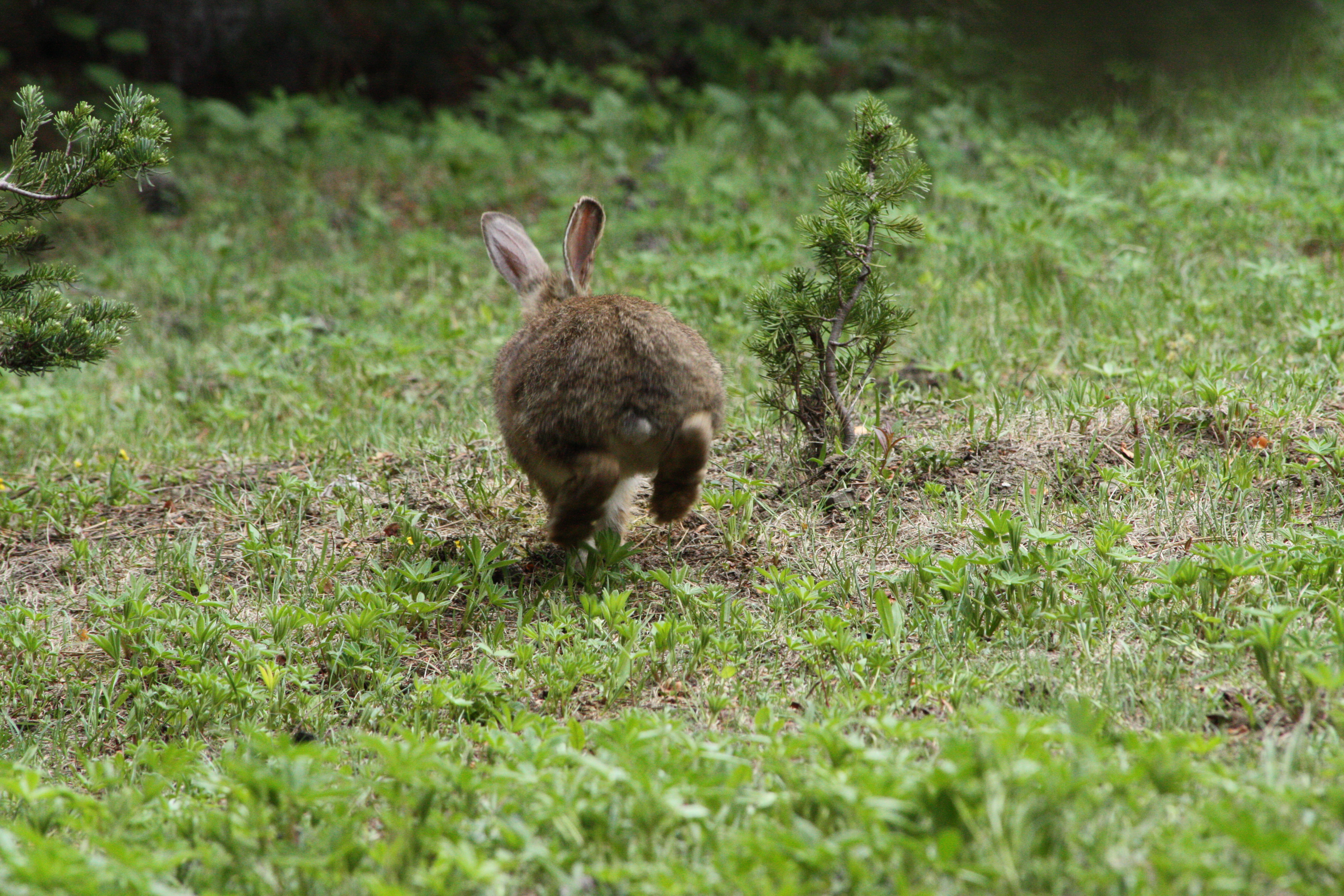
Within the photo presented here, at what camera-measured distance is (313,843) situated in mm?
2703

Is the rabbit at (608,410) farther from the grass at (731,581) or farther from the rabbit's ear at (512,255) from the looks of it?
the rabbit's ear at (512,255)

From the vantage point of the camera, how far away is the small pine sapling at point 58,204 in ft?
12.9

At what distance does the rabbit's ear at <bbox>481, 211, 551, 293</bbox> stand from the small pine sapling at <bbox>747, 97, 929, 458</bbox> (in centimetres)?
104

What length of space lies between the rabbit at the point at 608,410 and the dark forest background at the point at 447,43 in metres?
6.82

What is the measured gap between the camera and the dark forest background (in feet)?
36.1

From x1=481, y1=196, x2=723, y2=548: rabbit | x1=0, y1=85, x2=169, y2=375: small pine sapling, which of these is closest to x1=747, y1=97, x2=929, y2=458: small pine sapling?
x1=481, y1=196, x2=723, y2=548: rabbit

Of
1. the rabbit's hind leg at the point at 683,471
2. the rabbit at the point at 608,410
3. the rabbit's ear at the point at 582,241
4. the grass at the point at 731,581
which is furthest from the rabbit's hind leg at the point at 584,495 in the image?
the rabbit's ear at the point at 582,241

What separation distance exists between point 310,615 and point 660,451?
126cm

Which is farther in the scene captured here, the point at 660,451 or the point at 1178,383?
the point at 1178,383

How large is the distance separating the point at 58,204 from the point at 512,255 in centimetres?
182

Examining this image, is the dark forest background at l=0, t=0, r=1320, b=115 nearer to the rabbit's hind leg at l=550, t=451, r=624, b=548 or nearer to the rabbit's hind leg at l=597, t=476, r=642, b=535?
the rabbit's hind leg at l=597, t=476, r=642, b=535

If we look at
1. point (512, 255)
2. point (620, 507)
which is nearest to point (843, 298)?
point (620, 507)

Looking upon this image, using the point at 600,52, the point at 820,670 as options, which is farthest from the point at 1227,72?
the point at 600,52

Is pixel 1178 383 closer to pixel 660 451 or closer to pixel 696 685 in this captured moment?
pixel 660 451
